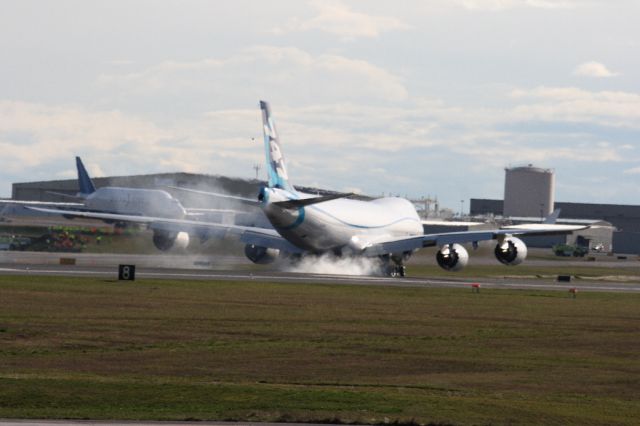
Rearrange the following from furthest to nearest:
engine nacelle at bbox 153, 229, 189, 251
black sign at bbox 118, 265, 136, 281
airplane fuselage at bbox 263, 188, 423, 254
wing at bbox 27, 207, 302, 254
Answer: engine nacelle at bbox 153, 229, 189, 251
wing at bbox 27, 207, 302, 254
airplane fuselage at bbox 263, 188, 423, 254
black sign at bbox 118, 265, 136, 281

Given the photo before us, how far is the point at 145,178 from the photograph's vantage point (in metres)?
170

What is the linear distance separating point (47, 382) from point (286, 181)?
176 feet

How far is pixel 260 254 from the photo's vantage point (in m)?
90.0

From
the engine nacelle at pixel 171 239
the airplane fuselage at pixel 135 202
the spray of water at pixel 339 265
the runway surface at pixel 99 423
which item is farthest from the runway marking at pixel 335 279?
the airplane fuselage at pixel 135 202

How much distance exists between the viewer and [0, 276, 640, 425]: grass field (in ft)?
86.1

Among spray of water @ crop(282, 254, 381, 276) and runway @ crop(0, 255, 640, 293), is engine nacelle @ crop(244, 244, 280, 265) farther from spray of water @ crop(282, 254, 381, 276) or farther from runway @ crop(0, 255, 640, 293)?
spray of water @ crop(282, 254, 381, 276)

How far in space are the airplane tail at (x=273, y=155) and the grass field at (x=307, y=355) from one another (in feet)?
57.2

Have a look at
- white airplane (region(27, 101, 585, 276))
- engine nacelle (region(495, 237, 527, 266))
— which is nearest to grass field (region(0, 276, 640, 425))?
white airplane (region(27, 101, 585, 276))

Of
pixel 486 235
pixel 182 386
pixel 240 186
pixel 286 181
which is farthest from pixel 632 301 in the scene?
pixel 240 186

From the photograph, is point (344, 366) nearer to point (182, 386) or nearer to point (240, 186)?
point (182, 386)

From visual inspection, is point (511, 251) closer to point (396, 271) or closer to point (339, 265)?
point (396, 271)

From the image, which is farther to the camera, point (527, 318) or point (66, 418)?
point (527, 318)

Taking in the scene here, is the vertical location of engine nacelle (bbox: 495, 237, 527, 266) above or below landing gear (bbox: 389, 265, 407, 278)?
above

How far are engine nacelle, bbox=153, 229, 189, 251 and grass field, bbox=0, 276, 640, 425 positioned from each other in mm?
27130
